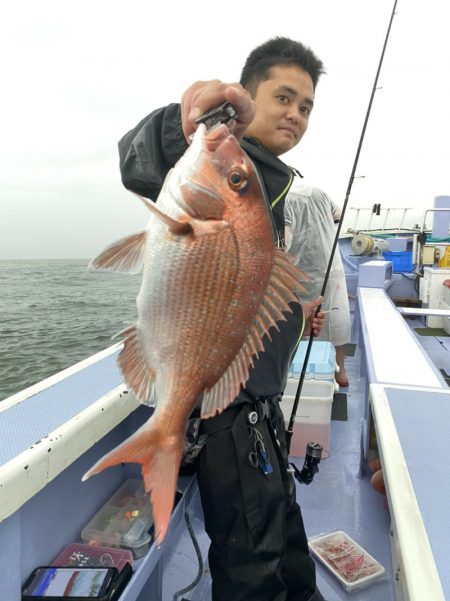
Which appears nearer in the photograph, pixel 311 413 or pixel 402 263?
pixel 311 413

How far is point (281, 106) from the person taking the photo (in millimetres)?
1883

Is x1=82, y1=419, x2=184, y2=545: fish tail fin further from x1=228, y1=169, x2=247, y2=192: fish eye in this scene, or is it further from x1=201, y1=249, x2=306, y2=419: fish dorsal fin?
x1=228, y1=169, x2=247, y2=192: fish eye

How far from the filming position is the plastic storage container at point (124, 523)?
176cm

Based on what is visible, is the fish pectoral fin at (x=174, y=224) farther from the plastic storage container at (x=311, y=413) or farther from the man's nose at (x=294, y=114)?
the plastic storage container at (x=311, y=413)

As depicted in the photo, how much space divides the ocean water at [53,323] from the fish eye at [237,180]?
16.0ft

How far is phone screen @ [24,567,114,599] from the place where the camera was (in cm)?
145

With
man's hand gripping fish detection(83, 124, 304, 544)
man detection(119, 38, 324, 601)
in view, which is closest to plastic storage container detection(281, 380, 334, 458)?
man detection(119, 38, 324, 601)

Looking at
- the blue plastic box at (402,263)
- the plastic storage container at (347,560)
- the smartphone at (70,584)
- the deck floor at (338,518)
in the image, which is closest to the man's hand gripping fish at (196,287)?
the smartphone at (70,584)

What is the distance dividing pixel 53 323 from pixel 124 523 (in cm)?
1745

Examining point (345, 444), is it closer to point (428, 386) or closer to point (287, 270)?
point (428, 386)

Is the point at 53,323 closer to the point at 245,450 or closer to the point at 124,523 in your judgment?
the point at 124,523

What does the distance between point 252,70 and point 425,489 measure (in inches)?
71.2

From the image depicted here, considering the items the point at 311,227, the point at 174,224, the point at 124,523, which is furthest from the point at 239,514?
the point at 311,227

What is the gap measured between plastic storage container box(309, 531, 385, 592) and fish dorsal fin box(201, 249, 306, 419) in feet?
5.46
